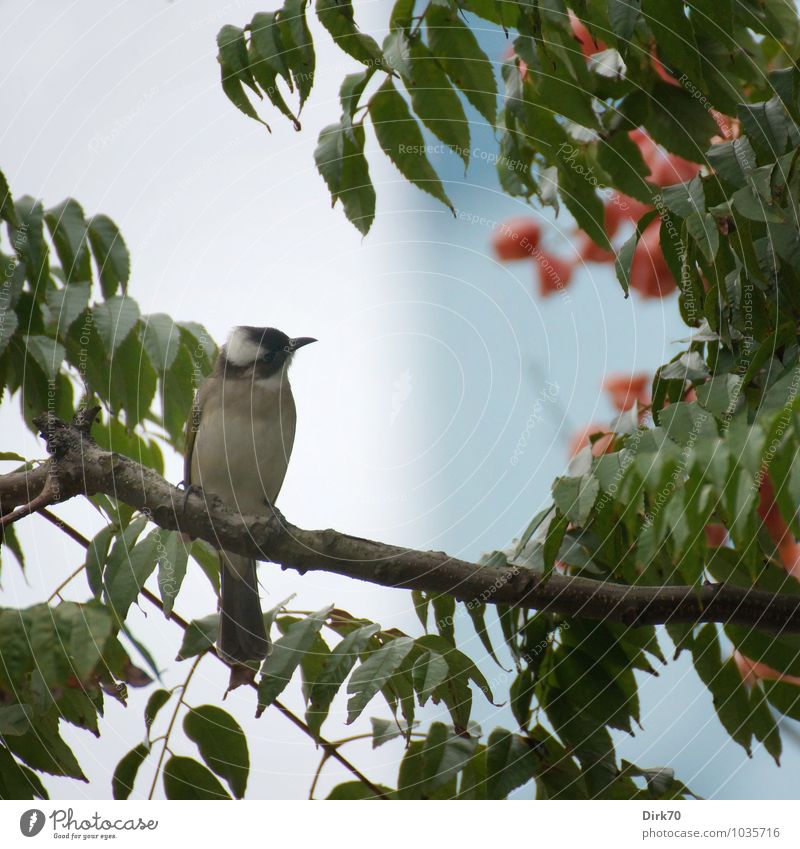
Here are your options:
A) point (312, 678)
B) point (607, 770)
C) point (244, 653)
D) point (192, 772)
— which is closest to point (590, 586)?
point (607, 770)

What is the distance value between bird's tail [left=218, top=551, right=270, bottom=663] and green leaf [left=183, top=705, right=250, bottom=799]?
31 centimetres

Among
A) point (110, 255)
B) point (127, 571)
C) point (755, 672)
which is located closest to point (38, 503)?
point (127, 571)

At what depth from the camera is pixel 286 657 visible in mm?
1061

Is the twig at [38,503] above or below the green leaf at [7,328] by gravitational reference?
below

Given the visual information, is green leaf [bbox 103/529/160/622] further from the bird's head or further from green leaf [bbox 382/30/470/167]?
the bird's head

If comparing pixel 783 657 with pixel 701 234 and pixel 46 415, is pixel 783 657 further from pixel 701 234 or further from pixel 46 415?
pixel 46 415

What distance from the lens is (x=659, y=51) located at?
1.22 m

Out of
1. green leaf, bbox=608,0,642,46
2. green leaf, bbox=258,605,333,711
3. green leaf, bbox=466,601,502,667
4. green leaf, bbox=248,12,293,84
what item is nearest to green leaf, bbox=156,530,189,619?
green leaf, bbox=258,605,333,711

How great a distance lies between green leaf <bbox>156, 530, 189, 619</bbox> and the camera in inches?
41.9

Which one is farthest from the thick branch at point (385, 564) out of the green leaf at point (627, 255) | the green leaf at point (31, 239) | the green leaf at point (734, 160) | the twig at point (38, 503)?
the green leaf at point (734, 160)

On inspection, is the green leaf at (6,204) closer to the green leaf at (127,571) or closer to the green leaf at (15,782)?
the green leaf at (127,571)

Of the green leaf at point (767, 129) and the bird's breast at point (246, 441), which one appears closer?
the green leaf at point (767, 129)

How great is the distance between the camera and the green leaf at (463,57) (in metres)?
1.12

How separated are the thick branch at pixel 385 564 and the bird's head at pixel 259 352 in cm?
70
